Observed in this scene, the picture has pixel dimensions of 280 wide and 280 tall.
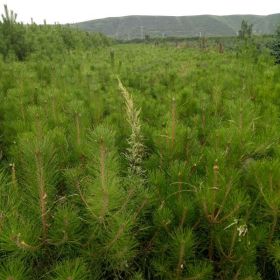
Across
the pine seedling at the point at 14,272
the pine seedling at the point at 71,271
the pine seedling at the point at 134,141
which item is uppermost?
the pine seedling at the point at 134,141

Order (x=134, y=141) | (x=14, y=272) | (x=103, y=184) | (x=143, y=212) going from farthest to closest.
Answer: (x=134, y=141) < (x=143, y=212) < (x=103, y=184) < (x=14, y=272)

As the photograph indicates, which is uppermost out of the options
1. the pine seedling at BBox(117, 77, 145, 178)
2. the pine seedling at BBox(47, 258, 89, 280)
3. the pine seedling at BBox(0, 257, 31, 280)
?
the pine seedling at BBox(117, 77, 145, 178)

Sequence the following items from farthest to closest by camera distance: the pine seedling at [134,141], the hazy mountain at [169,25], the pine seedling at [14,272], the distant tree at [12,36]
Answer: the hazy mountain at [169,25], the distant tree at [12,36], the pine seedling at [134,141], the pine seedling at [14,272]

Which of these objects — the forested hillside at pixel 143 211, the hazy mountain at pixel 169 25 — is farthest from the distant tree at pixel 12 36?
the hazy mountain at pixel 169 25

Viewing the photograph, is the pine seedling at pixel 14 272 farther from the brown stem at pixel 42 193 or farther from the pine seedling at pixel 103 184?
the pine seedling at pixel 103 184

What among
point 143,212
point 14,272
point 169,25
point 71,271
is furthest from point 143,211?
point 169,25

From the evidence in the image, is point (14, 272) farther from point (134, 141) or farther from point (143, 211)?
point (134, 141)

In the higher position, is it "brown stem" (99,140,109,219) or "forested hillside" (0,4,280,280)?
"brown stem" (99,140,109,219)

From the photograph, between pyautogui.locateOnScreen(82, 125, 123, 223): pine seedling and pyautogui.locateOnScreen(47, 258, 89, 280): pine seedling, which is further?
pyautogui.locateOnScreen(82, 125, 123, 223): pine seedling

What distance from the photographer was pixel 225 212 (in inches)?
63.0

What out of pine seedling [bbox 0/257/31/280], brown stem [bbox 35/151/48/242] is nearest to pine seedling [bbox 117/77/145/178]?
brown stem [bbox 35/151/48/242]

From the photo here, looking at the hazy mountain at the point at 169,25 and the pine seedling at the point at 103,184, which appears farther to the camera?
the hazy mountain at the point at 169,25

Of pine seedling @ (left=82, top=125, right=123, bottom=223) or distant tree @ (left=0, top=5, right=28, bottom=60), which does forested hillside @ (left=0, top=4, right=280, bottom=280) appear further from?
distant tree @ (left=0, top=5, right=28, bottom=60)

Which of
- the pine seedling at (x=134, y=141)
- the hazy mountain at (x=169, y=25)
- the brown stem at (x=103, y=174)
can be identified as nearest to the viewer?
the brown stem at (x=103, y=174)
